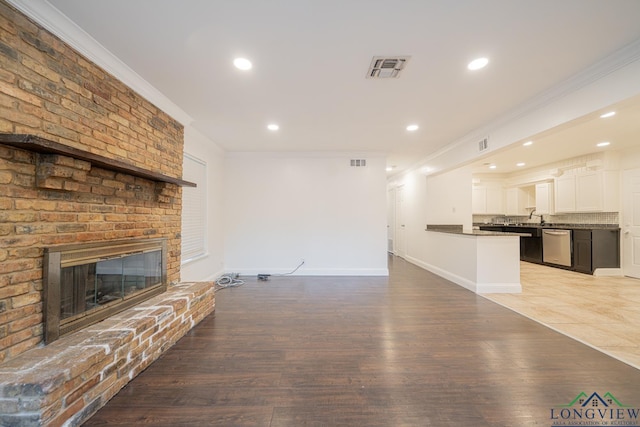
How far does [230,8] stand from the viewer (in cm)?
159

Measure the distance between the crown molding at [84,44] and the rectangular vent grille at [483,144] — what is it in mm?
4364

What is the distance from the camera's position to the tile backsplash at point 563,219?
521 centimetres

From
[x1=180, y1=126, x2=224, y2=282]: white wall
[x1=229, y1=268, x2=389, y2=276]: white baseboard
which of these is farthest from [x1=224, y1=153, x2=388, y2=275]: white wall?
[x1=180, y1=126, x2=224, y2=282]: white wall

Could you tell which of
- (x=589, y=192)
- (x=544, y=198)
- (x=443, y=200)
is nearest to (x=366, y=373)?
(x=443, y=200)

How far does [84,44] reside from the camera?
187 cm

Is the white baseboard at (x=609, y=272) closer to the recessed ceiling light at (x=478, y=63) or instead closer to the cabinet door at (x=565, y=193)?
the cabinet door at (x=565, y=193)

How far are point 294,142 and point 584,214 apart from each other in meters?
7.04

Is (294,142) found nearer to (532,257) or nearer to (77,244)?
(77,244)

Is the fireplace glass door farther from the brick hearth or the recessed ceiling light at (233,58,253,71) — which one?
the recessed ceiling light at (233,58,253,71)

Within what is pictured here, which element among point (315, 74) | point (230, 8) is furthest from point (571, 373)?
point (230, 8)

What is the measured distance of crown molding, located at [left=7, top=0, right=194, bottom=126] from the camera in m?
1.55

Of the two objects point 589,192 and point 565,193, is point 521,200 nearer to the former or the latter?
point 565,193

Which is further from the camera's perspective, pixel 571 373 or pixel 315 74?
pixel 315 74

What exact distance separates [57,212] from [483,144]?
16.0ft
